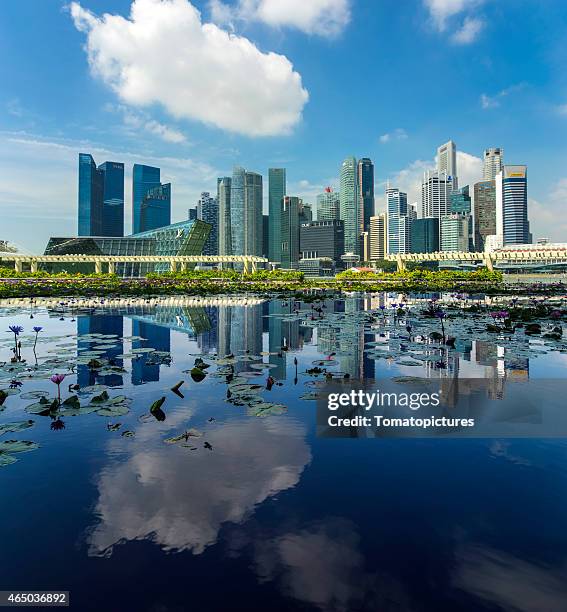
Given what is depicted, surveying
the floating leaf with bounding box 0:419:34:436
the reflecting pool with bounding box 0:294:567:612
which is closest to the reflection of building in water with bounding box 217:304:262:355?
the reflecting pool with bounding box 0:294:567:612

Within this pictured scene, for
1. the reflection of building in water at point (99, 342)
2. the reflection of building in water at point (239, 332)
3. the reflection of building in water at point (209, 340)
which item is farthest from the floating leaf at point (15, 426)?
the reflection of building in water at point (239, 332)

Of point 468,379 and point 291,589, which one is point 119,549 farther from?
point 468,379

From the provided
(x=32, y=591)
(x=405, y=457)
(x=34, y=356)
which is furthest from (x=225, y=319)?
(x=32, y=591)

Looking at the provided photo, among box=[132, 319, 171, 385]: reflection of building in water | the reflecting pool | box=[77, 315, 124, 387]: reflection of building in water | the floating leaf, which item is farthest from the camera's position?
box=[132, 319, 171, 385]: reflection of building in water

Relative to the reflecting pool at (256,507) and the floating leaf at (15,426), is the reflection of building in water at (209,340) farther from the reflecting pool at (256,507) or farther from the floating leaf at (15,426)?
the floating leaf at (15,426)

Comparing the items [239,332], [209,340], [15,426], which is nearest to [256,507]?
[15,426]

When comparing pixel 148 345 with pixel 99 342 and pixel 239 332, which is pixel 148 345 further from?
pixel 239 332

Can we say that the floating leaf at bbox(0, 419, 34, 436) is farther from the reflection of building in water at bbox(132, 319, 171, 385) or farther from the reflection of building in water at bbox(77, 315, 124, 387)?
the reflection of building in water at bbox(132, 319, 171, 385)
